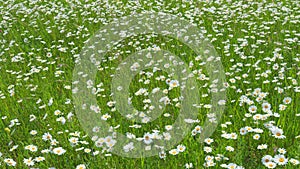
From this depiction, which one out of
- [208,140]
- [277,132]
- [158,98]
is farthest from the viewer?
[158,98]

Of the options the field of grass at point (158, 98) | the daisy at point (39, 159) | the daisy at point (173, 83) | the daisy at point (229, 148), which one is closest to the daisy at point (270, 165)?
→ the field of grass at point (158, 98)

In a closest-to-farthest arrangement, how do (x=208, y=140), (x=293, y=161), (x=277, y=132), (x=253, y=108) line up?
(x=293, y=161) → (x=277, y=132) → (x=208, y=140) → (x=253, y=108)

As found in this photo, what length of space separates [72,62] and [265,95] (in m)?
2.83

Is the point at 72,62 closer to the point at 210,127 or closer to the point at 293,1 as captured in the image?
the point at 210,127

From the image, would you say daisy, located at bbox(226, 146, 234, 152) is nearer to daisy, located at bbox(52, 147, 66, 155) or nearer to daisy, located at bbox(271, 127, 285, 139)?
daisy, located at bbox(271, 127, 285, 139)

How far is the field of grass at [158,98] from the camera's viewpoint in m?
2.91

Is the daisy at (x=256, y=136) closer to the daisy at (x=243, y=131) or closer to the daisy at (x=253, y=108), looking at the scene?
the daisy at (x=243, y=131)

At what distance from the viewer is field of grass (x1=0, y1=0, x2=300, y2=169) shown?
9.54 ft

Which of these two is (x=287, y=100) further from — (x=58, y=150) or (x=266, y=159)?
(x=58, y=150)

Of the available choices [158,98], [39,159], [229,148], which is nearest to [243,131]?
[229,148]

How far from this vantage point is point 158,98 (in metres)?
3.78

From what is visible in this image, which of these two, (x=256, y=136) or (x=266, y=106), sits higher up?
(x=266, y=106)

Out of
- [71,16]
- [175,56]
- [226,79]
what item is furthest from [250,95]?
[71,16]

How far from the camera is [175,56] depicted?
485cm
